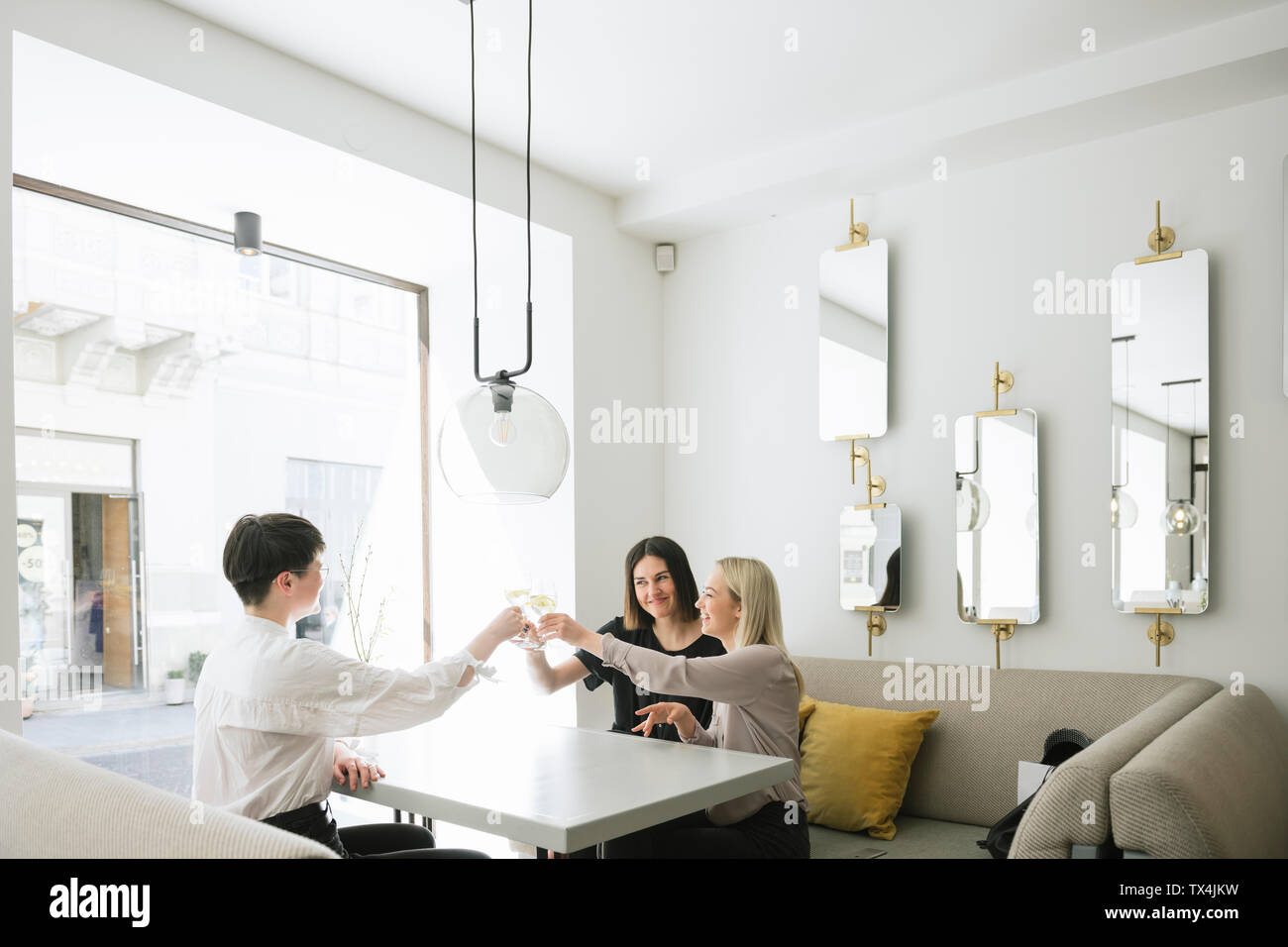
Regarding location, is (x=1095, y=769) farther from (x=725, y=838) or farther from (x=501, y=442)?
(x=501, y=442)

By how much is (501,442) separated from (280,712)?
0.68 meters

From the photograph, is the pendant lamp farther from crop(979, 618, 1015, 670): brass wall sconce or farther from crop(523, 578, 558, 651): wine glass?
crop(979, 618, 1015, 670): brass wall sconce

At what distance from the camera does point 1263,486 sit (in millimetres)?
2842

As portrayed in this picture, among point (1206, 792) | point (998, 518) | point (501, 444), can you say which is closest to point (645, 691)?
point (501, 444)

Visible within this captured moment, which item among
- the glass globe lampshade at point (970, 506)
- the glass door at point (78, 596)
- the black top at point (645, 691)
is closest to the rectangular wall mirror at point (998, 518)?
the glass globe lampshade at point (970, 506)

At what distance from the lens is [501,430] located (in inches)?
82.8

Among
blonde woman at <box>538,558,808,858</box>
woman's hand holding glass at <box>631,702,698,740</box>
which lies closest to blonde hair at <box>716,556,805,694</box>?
blonde woman at <box>538,558,808,858</box>

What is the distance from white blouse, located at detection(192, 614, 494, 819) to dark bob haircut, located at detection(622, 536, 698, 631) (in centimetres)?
108

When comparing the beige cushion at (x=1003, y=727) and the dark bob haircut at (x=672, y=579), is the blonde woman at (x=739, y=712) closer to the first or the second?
the dark bob haircut at (x=672, y=579)

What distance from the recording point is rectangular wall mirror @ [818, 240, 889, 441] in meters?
3.54
